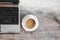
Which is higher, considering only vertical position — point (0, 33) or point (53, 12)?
point (53, 12)

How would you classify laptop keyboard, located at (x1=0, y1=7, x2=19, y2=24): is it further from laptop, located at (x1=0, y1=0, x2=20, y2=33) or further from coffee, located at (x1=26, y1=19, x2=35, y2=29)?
coffee, located at (x1=26, y1=19, x2=35, y2=29)

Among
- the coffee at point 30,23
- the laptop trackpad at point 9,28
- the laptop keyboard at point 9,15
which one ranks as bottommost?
the laptop trackpad at point 9,28

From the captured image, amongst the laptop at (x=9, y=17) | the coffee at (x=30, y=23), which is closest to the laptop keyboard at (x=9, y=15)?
the laptop at (x=9, y=17)

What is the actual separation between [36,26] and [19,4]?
0.86ft

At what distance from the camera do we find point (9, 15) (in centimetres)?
130

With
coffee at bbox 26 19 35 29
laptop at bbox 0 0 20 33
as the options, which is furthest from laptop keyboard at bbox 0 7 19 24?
coffee at bbox 26 19 35 29

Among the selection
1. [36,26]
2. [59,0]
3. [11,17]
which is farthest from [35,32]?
[59,0]

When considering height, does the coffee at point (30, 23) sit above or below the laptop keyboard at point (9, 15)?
below

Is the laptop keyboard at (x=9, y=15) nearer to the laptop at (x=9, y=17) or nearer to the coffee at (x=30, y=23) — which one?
the laptop at (x=9, y=17)

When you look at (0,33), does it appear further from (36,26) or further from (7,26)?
(36,26)

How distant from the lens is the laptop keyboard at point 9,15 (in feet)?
4.26

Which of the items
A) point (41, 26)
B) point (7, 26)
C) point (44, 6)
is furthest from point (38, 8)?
point (7, 26)

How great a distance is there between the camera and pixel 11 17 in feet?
4.26

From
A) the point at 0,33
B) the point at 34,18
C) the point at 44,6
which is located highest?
the point at 44,6
